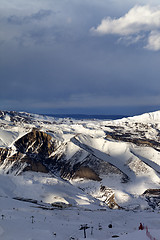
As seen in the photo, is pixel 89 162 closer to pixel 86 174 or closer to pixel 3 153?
pixel 86 174

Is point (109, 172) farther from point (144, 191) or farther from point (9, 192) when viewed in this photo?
point (9, 192)

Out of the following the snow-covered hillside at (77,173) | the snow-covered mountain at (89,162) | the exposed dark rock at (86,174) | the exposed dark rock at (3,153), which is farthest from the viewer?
the exposed dark rock at (3,153)

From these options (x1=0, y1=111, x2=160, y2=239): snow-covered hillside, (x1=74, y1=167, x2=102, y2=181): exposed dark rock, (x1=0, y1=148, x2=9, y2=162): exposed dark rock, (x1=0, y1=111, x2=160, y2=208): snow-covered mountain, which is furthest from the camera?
(x1=0, y1=148, x2=9, y2=162): exposed dark rock

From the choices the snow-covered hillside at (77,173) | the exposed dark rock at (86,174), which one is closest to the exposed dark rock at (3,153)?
the snow-covered hillside at (77,173)

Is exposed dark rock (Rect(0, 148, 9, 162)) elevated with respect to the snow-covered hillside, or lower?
→ elevated

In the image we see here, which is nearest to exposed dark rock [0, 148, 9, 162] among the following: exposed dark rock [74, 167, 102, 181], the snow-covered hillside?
the snow-covered hillside

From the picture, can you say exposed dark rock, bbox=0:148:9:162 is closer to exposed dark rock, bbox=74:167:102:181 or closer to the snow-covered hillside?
the snow-covered hillside

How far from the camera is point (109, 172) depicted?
114m

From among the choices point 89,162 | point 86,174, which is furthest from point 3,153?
point 86,174

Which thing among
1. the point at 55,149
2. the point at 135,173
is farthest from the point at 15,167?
the point at 135,173

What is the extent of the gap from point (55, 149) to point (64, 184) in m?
45.7

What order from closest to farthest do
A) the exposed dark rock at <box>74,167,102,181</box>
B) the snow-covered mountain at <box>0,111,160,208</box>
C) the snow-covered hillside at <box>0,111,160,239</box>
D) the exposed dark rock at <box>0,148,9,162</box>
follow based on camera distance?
the snow-covered hillside at <box>0,111,160,239</box> → the snow-covered mountain at <box>0,111,160,208</box> → the exposed dark rock at <box>74,167,102,181</box> → the exposed dark rock at <box>0,148,9,162</box>

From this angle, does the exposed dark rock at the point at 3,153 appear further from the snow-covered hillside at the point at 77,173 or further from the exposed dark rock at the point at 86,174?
the exposed dark rock at the point at 86,174

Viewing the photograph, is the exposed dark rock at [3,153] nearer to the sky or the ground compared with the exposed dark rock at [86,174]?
nearer to the sky
